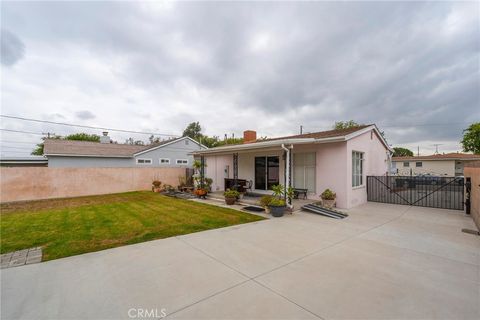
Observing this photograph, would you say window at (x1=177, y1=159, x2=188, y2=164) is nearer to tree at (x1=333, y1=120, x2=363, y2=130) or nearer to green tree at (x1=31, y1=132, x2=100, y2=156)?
tree at (x1=333, y1=120, x2=363, y2=130)

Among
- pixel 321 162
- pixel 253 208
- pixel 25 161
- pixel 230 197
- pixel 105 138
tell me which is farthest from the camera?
pixel 105 138

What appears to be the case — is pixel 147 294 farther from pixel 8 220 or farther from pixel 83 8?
pixel 83 8

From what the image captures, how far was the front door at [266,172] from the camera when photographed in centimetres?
1152

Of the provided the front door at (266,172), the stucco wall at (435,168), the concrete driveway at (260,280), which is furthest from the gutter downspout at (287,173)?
the stucco wall at (435,168)

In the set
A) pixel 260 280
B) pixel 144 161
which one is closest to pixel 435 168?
pixel 260 280

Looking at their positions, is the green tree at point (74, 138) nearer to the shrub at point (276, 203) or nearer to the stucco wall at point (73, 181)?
the stucco wall at point (73, 181)

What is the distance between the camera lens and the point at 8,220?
724 centimetres

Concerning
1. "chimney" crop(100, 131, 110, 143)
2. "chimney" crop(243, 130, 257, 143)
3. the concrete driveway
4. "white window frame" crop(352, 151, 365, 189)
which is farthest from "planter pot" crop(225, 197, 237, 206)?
"chimney" crop(100, 131, 110, 143)

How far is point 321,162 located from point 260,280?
756 cm

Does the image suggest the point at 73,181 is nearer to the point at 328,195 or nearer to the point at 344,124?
the point at 328,195

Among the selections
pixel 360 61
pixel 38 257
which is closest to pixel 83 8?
pixel 38 257

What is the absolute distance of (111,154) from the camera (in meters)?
17.5

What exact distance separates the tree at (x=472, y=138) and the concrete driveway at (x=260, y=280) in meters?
21.4

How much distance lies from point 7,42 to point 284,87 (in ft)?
38.4
